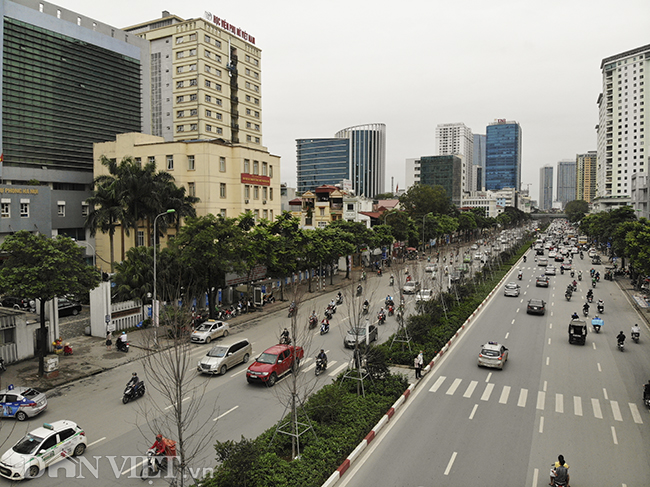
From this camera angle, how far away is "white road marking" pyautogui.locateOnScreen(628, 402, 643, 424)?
17.7 meters

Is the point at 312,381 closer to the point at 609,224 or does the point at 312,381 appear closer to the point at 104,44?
the point at 104,44

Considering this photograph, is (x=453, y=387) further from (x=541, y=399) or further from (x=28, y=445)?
(x=28, y=445)

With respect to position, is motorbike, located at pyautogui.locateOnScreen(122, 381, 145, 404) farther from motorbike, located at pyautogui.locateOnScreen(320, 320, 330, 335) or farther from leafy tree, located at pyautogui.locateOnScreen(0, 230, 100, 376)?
motorbike, located at pyautogui.locateOnScreen(320, 320, 330, 335)

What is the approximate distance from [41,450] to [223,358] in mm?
9935

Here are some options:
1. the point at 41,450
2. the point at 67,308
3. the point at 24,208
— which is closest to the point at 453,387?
the point at 41,450

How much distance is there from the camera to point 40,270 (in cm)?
2141

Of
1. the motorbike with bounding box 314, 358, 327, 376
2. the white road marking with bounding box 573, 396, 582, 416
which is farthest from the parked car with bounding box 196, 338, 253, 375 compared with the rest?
the white road marking with bounding box 573, 396, 582, 416

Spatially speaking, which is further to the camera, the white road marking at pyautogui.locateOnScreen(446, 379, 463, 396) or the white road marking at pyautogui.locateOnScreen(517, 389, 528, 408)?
the white road marking at pyautogui.locateOnScreen(446, 379, 463, 396)

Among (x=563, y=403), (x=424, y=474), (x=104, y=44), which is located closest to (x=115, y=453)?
(x=424, y=474)

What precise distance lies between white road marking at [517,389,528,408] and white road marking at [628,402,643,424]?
4.01 metres

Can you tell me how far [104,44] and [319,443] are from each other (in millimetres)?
60801

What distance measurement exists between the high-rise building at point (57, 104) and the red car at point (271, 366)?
112ft

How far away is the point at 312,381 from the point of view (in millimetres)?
21609

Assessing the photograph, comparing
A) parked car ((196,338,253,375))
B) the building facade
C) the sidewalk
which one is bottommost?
the sidewalk
